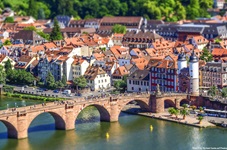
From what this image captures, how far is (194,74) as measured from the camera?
75.6 m

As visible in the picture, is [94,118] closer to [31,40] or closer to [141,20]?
[31,40]

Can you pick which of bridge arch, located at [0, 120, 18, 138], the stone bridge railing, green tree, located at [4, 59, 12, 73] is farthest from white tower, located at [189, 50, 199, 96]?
green tree, located at [4, 59, 12, 73]

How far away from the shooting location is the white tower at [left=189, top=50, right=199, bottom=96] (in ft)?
247

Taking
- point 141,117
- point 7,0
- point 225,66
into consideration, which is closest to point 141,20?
point 7,0

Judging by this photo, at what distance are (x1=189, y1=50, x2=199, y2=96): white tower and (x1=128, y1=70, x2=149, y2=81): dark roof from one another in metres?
6.78

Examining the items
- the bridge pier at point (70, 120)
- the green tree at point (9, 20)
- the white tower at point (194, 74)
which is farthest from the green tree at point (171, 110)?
the green tree at point (9, 20)

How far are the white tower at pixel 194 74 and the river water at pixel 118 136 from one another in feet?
25.2

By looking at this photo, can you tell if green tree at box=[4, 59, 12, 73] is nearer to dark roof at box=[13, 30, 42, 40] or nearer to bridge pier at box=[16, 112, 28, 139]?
dark roof at box=[13, 30, 42, 40]

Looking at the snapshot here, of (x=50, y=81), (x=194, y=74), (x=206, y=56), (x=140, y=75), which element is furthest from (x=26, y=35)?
(x=194, y=74)

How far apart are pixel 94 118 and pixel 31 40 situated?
145 feet

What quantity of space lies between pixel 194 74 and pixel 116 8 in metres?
71.9

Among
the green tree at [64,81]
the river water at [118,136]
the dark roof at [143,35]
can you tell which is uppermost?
the dark roof at [143,35]

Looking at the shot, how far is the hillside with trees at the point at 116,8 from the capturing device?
14009cm

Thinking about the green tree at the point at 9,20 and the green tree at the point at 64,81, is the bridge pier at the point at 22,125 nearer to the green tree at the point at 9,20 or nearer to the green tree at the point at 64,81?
the green tree at the point at 64,81
